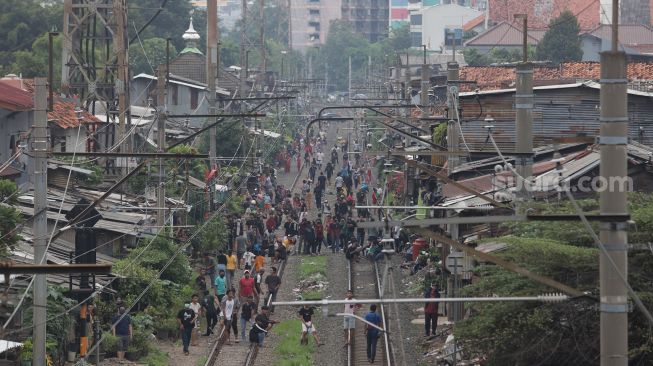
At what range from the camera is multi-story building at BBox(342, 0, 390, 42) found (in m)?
184

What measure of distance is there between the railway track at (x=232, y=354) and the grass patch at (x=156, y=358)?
0.72 metres

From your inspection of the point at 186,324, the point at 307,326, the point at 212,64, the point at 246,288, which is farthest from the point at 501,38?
the point at 186,324

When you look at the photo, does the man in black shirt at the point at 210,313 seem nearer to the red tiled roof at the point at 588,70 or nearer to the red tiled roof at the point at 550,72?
the red tiled roof at the point at 550,72

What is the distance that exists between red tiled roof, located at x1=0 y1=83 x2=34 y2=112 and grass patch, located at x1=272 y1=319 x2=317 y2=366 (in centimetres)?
999

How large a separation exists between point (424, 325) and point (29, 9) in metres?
50.3

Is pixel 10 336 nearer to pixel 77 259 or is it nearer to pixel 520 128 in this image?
pixel 77 259

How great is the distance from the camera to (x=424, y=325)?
91.1 ft

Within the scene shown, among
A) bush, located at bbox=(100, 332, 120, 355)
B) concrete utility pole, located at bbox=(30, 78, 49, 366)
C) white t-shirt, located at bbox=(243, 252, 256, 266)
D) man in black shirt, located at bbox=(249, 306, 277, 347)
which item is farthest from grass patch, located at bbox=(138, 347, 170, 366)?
white t-shirt, located at bbox=(243, 252, 256, 266)

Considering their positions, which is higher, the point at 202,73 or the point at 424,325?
the point at 202,73

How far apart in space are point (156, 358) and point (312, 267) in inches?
494

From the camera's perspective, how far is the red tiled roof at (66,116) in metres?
36.7

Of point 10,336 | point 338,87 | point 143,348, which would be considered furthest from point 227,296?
point 338,87

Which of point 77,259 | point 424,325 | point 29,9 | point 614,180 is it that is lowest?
point 424,325

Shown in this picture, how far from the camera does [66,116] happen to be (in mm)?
37594
